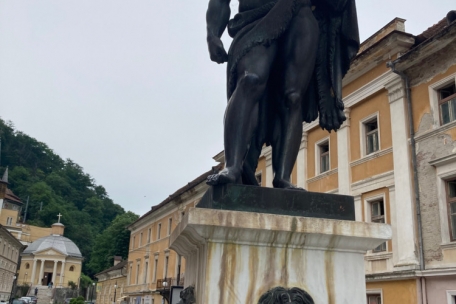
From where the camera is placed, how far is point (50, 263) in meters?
88.8

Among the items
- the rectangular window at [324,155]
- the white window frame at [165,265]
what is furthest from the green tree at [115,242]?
the rectangular window at [324,155]

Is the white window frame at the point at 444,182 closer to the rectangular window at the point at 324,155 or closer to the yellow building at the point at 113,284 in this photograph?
the rectangular window at the point at 324,155

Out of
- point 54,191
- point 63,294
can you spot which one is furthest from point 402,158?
point 54,191

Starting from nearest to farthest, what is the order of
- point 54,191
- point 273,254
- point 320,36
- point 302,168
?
point 273,254
point 320,36
point 302,168
point 54,191

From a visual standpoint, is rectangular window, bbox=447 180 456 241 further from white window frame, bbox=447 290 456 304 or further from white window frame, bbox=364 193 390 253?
white window frame, bbox=364 193 390 253

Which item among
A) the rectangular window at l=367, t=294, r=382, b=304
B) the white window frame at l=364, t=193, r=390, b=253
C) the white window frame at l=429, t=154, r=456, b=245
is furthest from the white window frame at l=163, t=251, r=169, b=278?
the white window frame at l=429, t=154, r=456, b=245

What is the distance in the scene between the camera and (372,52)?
15.9m

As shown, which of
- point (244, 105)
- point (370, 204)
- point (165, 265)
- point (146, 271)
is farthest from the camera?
point (146, 271)

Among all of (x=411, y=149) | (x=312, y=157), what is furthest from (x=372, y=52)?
(x=312, y=157)

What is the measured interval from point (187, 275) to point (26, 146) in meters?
116

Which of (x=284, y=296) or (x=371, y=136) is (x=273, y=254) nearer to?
(x=284, y=296)

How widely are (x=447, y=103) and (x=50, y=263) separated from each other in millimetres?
88430

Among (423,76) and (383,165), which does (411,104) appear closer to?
(423,76)

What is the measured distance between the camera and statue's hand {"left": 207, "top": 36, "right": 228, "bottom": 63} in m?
2.82
